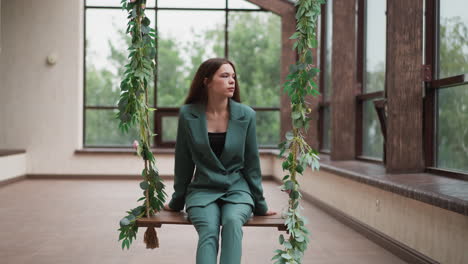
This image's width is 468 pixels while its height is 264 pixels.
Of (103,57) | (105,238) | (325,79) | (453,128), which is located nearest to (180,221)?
(105,238)

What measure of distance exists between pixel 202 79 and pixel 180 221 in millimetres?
720

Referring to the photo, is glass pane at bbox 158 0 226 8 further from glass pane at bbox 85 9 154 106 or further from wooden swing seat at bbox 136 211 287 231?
wooden swing seat at bbox 136 211 287 231

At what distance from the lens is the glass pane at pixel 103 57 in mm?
9805

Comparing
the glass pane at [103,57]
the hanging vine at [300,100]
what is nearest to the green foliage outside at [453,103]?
the hanging vine at [300,100]

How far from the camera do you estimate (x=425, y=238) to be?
334 centimetres

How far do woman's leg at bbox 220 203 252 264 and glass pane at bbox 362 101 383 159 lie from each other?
10.7 feet

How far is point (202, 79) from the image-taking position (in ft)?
9.23

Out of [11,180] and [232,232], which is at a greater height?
[232,232]

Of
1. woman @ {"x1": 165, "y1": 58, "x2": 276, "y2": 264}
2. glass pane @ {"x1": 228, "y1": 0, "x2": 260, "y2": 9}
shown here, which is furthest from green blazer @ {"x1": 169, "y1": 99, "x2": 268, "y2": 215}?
glass pane @ {"x1": 228, "y1": 0, "x2": 260, "y2": 9}

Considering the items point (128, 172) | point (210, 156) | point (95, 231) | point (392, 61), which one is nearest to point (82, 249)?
point (95, 231)

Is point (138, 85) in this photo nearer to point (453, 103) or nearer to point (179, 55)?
point (453, 103)

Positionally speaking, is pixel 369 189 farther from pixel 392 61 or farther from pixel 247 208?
pixel 247 208

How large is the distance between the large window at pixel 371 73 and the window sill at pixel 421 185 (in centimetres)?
81

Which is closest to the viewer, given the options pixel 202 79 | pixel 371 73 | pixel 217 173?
pixel 217 173
